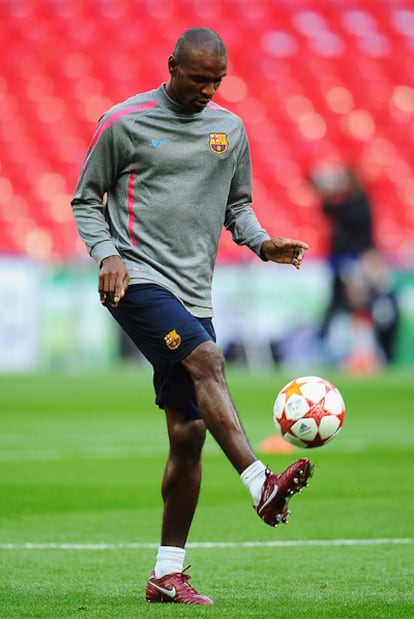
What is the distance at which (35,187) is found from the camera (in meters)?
24.7

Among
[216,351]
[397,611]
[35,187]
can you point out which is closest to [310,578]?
[397,611]

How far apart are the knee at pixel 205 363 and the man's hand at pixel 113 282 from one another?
Answer: 358 mm

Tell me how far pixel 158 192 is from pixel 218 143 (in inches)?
12.9

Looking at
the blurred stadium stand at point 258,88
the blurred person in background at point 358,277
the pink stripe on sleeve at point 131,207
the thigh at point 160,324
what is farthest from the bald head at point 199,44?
the blurred stadium stand at point 258,88

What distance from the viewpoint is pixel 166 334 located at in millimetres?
4805

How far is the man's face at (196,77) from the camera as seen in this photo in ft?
16.0

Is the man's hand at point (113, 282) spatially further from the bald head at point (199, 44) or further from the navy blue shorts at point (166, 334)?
the bald head at point (199, 44)

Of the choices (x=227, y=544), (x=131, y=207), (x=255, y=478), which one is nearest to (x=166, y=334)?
(x=131, y=207)

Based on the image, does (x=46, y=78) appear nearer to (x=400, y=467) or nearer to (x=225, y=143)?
(x=400, y=467)

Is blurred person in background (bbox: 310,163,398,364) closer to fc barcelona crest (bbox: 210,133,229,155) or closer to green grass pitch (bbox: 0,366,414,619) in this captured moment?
green grass pitch (bbox: 0,366,414,619)

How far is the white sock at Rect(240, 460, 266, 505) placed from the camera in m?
4.44

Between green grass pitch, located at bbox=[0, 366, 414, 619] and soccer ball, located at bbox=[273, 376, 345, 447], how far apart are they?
24.7 inches

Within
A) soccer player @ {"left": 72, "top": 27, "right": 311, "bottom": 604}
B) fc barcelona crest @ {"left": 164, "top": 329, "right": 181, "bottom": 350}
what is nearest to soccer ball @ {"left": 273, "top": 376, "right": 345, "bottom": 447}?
soccer player @ {"left": 72, "top": 27, "right": 311, "bottom": 604}

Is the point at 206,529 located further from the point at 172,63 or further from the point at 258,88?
the point at 258,88
